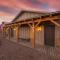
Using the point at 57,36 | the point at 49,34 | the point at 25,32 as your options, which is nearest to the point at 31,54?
the point at 57,36

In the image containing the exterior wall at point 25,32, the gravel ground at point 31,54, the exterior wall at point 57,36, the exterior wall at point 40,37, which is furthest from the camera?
the exterior wall at point 25,32

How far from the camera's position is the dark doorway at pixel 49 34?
1504 cm

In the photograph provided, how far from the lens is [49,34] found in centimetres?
1563

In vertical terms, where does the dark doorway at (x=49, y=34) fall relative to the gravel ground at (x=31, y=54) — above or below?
above

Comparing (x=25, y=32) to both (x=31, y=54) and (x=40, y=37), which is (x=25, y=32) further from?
(x=31, y=54)

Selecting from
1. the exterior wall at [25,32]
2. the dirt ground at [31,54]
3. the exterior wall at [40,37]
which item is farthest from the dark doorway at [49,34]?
the exterior wall at [25,32]

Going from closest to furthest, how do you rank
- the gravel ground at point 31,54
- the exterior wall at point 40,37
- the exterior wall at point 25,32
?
the gravel ground at point 31,54
the exterior wall at point 40,37
the exterior wall at point 25,32

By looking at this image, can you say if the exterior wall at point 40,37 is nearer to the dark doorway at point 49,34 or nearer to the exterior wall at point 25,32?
the dark doorway at point 49,34

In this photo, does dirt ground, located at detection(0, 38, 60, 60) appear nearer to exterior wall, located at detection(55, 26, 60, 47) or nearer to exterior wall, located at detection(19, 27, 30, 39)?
exterior wall, located at detection(55, 26, 60, 47)

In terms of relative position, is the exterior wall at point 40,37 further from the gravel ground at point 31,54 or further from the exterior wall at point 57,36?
the gravel ground at point 31,54

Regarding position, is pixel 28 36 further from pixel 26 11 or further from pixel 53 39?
pixel 53 39

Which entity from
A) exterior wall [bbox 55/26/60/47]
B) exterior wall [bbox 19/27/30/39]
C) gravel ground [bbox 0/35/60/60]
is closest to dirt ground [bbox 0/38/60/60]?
gravel ground [bbox 0/35/60/60]

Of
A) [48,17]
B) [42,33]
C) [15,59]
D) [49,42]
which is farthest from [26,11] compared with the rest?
[15,59]

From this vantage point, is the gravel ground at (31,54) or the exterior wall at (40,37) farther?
the exterior wall at (40,37)
